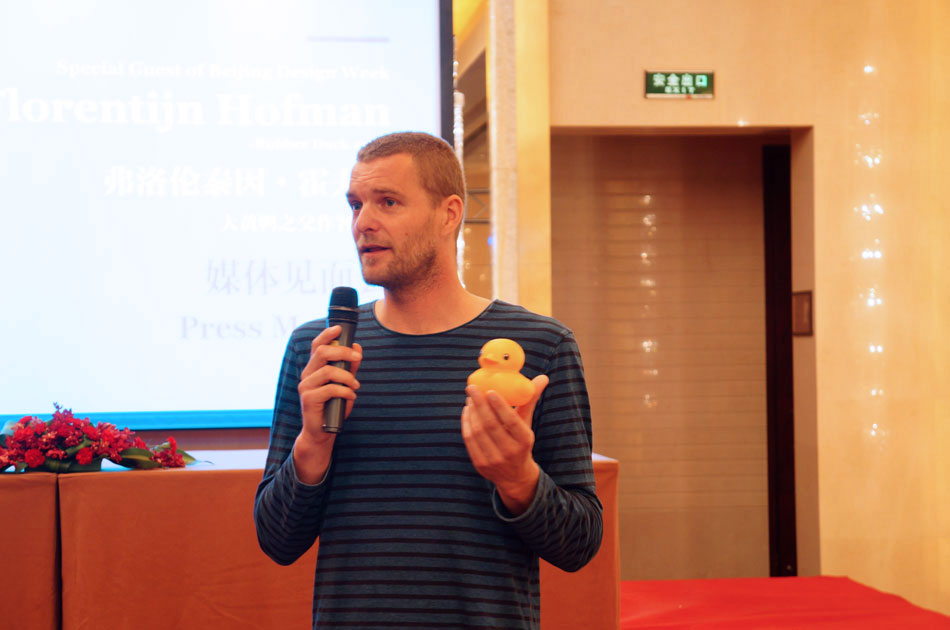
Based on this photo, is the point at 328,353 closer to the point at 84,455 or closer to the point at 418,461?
the point at 418,461

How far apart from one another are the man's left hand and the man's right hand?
156 millimetres

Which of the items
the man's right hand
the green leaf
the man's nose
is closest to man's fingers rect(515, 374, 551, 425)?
the man's right hand

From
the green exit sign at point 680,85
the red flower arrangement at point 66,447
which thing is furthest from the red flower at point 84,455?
the green exit sign at point 680,85

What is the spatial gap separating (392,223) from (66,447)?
150cm

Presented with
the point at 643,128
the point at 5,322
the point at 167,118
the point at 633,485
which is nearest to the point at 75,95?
the point at 167,118

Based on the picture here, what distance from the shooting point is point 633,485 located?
565 centimetres

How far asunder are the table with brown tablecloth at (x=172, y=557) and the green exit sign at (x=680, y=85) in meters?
2.78

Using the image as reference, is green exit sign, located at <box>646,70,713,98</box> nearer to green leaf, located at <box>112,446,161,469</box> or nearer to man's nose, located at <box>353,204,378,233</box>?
green leaf, located at <box>112,446,161,469</box>

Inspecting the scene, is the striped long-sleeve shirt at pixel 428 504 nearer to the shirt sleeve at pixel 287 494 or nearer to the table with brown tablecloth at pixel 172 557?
the shirt sleeve at pixel 287 494

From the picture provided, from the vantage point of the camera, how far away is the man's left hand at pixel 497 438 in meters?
0.95

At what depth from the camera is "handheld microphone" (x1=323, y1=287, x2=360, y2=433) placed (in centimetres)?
104

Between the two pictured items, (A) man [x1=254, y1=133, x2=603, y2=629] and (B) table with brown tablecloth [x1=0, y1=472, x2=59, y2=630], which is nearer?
(A) man [x1=254, y1=133, x2=603, y2=629]

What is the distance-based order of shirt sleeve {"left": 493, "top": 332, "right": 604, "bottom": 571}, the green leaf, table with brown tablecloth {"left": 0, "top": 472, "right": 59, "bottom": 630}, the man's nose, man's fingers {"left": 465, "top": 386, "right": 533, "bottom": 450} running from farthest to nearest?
the green leaf, table with brown tablecloth {"left": 0, "top": 472, "right": 59, "bottom": 630}, the man's nose, shirt sleeve {"left": 493, "top": 332, "right": 604, "bottom": 571}, man's fingers {"left": 465, "top": 386, "right": 533, "bottom": 450}

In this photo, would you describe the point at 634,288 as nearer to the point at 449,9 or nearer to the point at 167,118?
the point at 449,9
